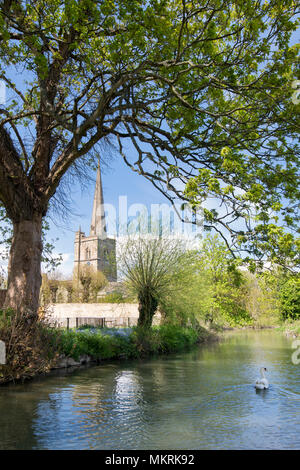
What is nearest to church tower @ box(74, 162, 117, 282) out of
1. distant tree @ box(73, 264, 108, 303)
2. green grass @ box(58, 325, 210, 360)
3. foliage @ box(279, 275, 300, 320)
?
distant tree @ box(73, 264, 108, 303)

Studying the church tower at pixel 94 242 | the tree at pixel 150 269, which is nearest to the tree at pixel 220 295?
the tree at pixel 150 269

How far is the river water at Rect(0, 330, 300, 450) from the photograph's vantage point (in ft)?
21.5

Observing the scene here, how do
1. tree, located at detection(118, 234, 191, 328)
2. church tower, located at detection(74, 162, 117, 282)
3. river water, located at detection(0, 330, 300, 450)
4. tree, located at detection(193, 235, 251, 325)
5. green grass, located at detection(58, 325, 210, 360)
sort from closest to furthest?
river water, located at detection(0, 330, 300, 450)
green grass, located at detection(58, 325, 210, 360)
tree, located at detection(118, 234, 191, 328)
tree, located at detection(193, 235, 251, 325)
church tower, located at detection(74, 162, 117, 282)

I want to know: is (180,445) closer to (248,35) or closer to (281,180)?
(281,180)

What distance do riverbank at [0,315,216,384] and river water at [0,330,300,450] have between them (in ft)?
1.97

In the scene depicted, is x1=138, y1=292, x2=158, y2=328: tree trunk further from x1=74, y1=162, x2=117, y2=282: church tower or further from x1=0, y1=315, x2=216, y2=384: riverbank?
x1=74, y1=162, x2=117, y2=282: church tower

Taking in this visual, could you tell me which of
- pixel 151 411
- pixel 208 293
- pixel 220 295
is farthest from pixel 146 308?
pixel 220 295

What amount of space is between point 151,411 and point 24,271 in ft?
17.6

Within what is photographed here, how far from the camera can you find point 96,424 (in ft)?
24.7

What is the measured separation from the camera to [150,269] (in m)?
22.8

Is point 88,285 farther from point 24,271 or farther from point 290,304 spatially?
point 24,271

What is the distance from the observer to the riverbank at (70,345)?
11.3 m

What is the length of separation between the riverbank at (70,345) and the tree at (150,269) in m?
1.74

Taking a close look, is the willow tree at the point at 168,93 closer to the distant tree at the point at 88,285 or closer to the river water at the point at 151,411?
the river water at the point at 151,411
